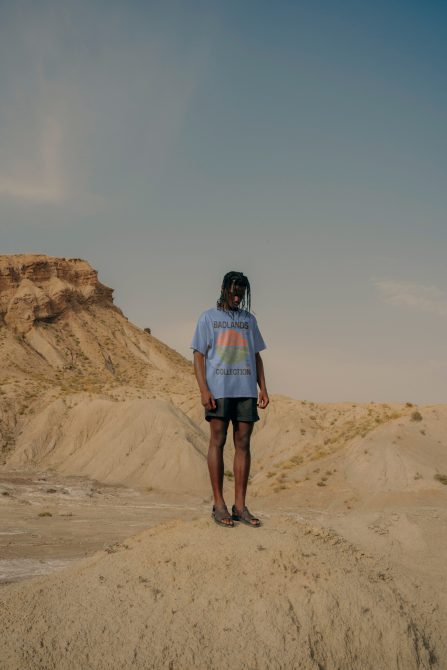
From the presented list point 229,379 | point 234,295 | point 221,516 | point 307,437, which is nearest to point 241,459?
point 221,516

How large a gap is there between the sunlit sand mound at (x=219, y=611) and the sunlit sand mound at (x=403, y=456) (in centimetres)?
1623

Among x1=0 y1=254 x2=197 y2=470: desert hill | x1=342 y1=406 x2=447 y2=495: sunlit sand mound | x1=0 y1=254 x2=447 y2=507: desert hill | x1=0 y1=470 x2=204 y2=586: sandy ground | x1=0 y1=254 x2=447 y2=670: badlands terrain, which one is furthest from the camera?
x1=0 y1=254 x2=197 y2=470: desert hill

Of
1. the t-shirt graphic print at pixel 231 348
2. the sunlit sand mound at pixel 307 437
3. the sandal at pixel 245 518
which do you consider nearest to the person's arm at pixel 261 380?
the t-shirt graphic print at pixel 231 348

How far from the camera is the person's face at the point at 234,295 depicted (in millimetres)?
6184

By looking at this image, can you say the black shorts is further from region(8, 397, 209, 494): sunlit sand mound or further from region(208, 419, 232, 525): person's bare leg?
region(8, 397, 209, 494): sunlit sand mound

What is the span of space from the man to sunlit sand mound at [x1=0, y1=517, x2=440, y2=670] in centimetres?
59

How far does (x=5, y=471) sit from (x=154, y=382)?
→ 2865 cm

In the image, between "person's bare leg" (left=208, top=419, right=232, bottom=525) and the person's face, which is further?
the person's face

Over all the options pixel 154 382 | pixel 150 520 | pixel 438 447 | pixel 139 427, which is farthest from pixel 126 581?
pixel 154 382

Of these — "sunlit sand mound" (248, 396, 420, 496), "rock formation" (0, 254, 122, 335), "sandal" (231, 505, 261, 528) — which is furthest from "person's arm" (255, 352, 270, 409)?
"rock formation" (0, 254, 122, 335)

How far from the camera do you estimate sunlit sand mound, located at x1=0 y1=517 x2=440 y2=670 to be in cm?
412

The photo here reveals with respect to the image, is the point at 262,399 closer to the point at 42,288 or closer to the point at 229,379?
the point at 229,379

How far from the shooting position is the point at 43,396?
135 feet

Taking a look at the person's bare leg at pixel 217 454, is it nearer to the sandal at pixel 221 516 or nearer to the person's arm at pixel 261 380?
the sandal at pixel 221 516
